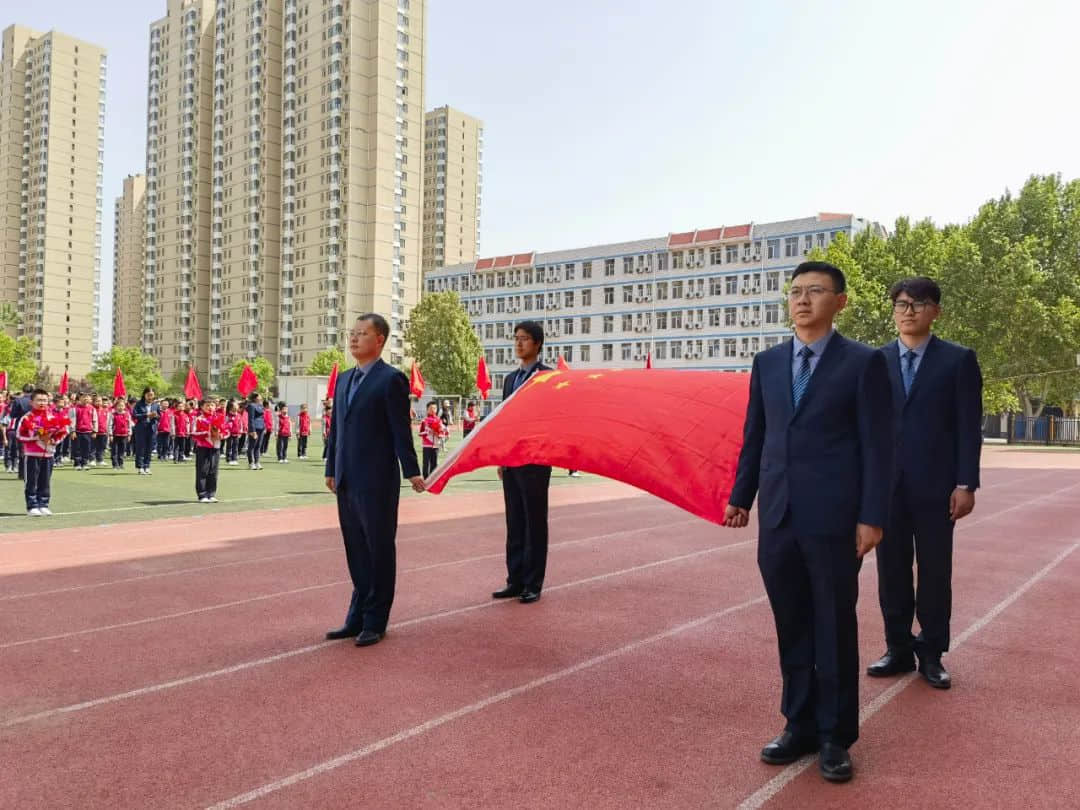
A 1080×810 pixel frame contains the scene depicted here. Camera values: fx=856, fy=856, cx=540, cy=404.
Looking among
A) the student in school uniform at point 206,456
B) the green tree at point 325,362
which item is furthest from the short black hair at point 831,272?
the green tree at point 325,362

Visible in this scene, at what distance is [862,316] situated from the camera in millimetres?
42500

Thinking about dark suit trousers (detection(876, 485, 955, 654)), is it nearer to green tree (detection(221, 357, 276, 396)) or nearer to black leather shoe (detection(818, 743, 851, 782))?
black leather shoe (detection(818, 743, 851, 782))

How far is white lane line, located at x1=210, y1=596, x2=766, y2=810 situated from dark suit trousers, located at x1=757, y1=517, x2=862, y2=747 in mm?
1483

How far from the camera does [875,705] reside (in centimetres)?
438

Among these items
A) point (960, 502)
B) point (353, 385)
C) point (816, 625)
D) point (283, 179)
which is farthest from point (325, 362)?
point (816, 625)

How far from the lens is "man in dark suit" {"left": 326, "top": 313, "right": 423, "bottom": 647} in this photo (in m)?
5.46

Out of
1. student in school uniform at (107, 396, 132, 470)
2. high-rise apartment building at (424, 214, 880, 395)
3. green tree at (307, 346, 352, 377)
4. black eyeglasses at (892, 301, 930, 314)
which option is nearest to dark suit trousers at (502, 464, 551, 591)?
black eyeglasses at (892, 301, 930, 314)

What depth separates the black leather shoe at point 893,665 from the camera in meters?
4.86

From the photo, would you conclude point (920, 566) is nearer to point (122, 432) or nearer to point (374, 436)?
point (374, 436)

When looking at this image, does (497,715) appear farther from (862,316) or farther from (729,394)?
(862,316)

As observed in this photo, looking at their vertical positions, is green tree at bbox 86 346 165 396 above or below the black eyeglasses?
above

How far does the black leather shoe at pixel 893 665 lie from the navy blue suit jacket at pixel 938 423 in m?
0.96

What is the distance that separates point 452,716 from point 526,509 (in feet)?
8.68

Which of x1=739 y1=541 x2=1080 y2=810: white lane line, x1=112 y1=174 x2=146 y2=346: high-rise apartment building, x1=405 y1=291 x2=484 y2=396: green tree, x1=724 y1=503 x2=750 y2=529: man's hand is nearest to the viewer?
x1=739 y1=541 x2=1080 y2=810: white lane line
